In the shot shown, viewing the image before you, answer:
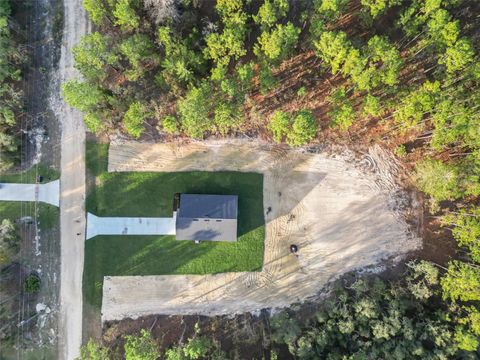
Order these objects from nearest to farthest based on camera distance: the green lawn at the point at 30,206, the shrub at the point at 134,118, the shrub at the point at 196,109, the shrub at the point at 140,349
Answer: the shrub at the point at 140,349 < the shrub at the point at 196,109 < the shrub at the point at 134,118 < the green lawn at the point at 30,206

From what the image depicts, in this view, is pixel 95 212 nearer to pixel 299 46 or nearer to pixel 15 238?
pixel 15 238

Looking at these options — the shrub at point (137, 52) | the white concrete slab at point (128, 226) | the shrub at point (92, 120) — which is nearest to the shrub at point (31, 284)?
the white concrete slab at point (128, 226)

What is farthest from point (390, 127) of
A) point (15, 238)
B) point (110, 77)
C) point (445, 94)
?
point (15, 238)

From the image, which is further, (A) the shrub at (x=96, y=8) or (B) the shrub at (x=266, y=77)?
(B) the shrub at (x=266, y=77)

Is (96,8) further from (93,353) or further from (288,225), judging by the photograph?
(93,353)

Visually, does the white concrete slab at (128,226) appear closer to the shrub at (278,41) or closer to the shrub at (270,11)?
the shrub at (278,41)

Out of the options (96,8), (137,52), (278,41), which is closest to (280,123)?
(278,41)
